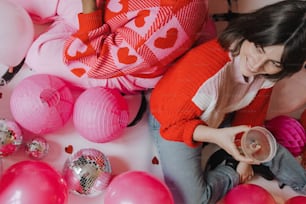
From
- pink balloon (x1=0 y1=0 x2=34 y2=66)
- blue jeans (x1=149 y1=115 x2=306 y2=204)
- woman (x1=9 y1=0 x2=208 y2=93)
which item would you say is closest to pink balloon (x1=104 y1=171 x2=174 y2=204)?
blue jeans (x1=149 y1=115 x2=306 y2=204)

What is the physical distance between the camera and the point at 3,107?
812mm

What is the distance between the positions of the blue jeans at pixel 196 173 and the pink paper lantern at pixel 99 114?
0.07m

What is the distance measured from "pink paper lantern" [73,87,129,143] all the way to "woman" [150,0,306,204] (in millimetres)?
56

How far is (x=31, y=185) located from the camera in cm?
69

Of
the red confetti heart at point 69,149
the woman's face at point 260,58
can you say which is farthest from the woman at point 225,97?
the red confetti heart at point 69,149

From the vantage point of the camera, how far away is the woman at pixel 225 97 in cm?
59

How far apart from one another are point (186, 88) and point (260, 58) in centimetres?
13

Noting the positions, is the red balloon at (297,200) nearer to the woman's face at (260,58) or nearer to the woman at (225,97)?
the woman at (225,97)

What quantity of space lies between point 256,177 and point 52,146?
35 cm

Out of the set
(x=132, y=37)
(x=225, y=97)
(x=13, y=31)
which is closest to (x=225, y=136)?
(x=225, y=97)

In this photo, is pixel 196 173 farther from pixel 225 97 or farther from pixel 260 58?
pixel 260 58

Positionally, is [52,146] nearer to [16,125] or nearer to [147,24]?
[16,125]

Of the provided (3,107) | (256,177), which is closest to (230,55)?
(256,177)

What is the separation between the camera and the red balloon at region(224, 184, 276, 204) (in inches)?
29.6
